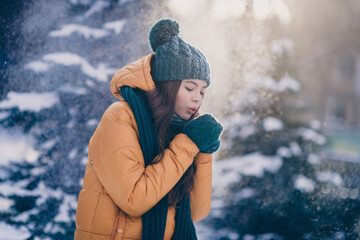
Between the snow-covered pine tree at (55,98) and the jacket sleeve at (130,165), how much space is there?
1288mm

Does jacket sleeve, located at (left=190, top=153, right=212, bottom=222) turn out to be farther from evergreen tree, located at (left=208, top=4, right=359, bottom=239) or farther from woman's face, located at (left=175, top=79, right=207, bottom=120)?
evergreen tree, located at (left=208, top=4, right=359, bottom=239)

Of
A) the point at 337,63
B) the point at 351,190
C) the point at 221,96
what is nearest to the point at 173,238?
the point at 221,96

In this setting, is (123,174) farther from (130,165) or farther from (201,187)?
(201,187)

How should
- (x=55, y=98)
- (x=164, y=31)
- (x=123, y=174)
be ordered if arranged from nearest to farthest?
(x=123, y=174) < (x=164, y=31) < (x=55, y=98)

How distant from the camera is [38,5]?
2141 millimetres

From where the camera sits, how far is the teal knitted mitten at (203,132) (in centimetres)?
103

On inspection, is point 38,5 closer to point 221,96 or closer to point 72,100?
point 72,100

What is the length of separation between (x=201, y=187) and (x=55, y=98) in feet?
5.08

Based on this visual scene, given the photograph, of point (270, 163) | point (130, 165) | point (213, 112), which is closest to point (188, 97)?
point (130, 165)

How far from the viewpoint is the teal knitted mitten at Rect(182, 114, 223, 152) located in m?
1.03

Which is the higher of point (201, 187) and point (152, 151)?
point (152, 151)

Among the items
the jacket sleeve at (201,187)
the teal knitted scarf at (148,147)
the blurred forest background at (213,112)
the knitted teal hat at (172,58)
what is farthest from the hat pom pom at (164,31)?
the blurred forest background at (213,112)

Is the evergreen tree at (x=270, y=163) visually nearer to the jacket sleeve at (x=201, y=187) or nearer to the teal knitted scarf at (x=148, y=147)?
the jacket sleeve at (x=201, y=187)

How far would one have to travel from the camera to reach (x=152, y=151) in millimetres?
1044
